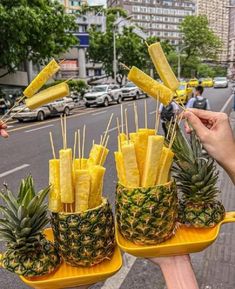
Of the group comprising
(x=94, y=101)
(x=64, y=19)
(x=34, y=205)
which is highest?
(x=64, y=19)

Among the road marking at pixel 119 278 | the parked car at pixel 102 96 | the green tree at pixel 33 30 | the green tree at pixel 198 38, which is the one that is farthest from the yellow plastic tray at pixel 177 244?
the green tree at pixel 198 38

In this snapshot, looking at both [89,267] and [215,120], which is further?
[215,120]

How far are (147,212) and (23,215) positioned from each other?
52 centimetres

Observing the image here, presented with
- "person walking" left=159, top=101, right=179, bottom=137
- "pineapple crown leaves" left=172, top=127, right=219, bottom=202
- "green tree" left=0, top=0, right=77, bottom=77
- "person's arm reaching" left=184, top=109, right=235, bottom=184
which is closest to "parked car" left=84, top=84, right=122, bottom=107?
"green tree" left=0, top=0, right=77, bottom=77

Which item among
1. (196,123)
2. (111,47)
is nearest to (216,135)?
(196,123)

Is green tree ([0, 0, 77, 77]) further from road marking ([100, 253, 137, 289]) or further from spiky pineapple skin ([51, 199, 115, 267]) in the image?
spiky pineapple skin ([51, 199, 115, 267])

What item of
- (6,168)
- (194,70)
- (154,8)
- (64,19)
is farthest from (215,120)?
(154,8)

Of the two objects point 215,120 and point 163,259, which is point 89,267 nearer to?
point 163,259

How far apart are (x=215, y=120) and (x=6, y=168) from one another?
7082 millimetres

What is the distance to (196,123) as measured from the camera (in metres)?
1.64

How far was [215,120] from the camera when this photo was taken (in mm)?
1718

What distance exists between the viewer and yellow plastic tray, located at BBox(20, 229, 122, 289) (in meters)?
1.54

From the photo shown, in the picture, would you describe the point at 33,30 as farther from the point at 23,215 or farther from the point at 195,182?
the point at 23,215

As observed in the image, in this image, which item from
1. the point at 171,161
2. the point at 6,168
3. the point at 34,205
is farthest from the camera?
the point at 6,168
